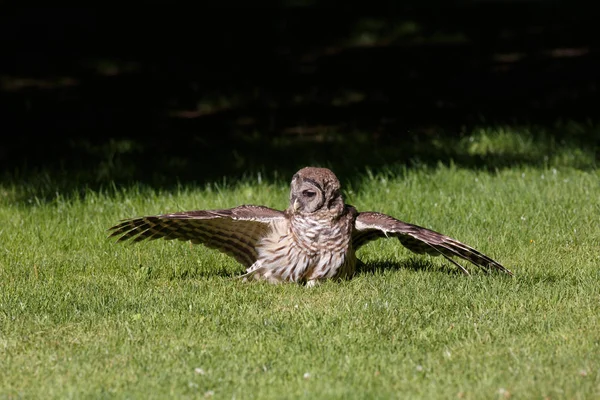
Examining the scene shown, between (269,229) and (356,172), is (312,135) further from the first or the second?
(269,229)

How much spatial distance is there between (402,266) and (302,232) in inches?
42.6

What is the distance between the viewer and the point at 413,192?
31.8 ft

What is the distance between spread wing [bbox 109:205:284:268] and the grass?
→ 0.27 metres

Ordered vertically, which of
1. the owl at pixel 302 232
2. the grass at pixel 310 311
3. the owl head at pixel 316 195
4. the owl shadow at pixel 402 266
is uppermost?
the owl head at pixel 316 195

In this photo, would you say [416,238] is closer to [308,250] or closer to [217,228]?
[308,250]

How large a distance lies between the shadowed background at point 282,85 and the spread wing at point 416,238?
10.8 feet

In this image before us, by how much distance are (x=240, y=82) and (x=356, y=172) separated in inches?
207

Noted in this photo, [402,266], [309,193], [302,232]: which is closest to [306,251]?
[302,232]

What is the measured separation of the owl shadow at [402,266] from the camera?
7465mm

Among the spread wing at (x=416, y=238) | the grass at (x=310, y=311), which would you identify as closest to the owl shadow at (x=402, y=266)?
the grass at (x=310, y=311)

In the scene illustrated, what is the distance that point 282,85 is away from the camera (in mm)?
15211

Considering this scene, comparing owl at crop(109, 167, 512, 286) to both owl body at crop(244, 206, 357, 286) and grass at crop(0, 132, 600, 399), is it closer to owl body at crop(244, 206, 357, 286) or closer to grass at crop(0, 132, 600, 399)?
owl body at crop(244, 206, 357, 286)

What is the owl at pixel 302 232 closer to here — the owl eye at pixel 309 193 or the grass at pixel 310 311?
the owl eye at pixel 309 193

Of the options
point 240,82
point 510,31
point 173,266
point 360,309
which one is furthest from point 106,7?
point 360,309
